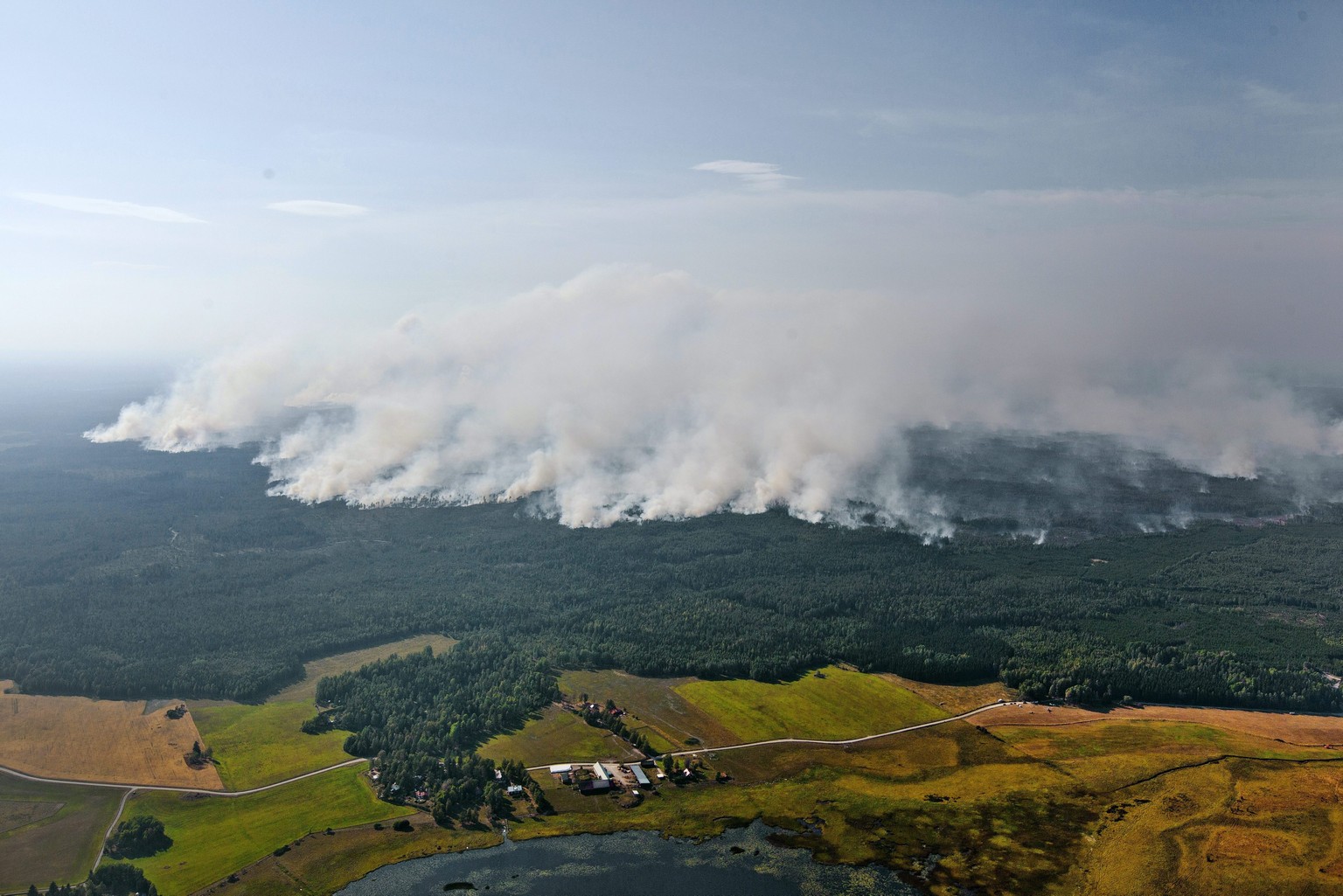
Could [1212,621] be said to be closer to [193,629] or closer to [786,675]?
[786,675]

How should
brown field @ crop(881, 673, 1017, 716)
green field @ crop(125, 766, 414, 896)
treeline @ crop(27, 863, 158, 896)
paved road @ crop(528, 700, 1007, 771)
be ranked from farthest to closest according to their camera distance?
brown field @ crop(881, 673, 1017, 716) < paved road @ crop(528, 700, 1007, 771) < green field @ crop(125, 766, 414, 896) < treeline @ crop(27, 863, 158, 896)

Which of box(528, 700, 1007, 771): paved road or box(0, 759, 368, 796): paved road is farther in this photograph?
box(528, 700, 1007, 771): paved road

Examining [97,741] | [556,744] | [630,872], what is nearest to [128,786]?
[97,741]

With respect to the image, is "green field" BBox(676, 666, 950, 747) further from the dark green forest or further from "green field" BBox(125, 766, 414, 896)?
"green field" BBox(125, 766, 414, 896)

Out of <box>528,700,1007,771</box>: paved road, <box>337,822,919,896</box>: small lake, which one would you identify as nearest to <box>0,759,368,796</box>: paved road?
<box>337,822,919,896</box>: small lake

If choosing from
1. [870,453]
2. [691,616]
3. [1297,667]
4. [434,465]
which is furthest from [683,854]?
[870,453]

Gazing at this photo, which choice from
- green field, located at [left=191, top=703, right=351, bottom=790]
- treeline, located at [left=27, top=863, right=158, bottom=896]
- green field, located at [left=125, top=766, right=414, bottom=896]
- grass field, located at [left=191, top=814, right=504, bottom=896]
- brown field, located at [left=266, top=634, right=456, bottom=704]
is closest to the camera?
treeline, located at [left=27, top=863, right=158, bottom=896]

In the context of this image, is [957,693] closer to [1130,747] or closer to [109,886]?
[1130,747]
